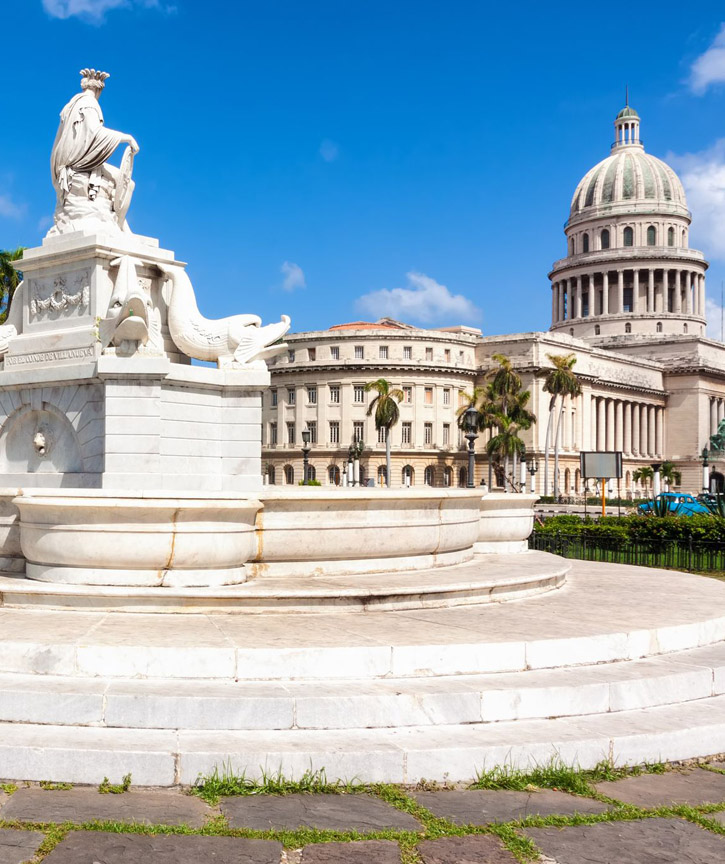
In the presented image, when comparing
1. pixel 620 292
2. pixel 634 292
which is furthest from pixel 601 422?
pixel 620 292

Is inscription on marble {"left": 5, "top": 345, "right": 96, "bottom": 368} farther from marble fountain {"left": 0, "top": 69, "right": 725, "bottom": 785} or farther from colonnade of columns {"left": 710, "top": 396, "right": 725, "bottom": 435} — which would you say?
colonnade of columns {"left": 710, "top": 396, "right": 725, "bottom": 435}

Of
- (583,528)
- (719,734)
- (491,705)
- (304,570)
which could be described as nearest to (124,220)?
(304,570)

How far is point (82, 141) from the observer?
39.8 ft

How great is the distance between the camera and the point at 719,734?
21.0 ft

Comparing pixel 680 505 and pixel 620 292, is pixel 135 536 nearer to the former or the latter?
pixel 680 505

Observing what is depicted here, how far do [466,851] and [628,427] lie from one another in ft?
335

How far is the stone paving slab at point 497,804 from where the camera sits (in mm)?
5125

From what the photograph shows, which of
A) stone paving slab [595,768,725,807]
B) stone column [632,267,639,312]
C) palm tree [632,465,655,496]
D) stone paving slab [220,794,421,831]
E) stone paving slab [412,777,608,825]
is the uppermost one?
stone column [632,267,639,312]

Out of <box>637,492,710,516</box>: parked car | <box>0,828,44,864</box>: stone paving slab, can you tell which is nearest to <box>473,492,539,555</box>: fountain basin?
<box>0,828,44,864</box>: stone paving slab

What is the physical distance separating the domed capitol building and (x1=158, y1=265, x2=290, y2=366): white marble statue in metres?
61.6

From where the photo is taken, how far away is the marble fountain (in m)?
5.90

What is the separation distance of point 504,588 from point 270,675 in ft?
11.8

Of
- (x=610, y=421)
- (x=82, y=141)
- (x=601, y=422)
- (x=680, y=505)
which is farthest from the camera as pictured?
(x=610, y=421)

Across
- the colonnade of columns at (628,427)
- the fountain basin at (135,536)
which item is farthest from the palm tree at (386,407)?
the fountain basin at (135,536)
